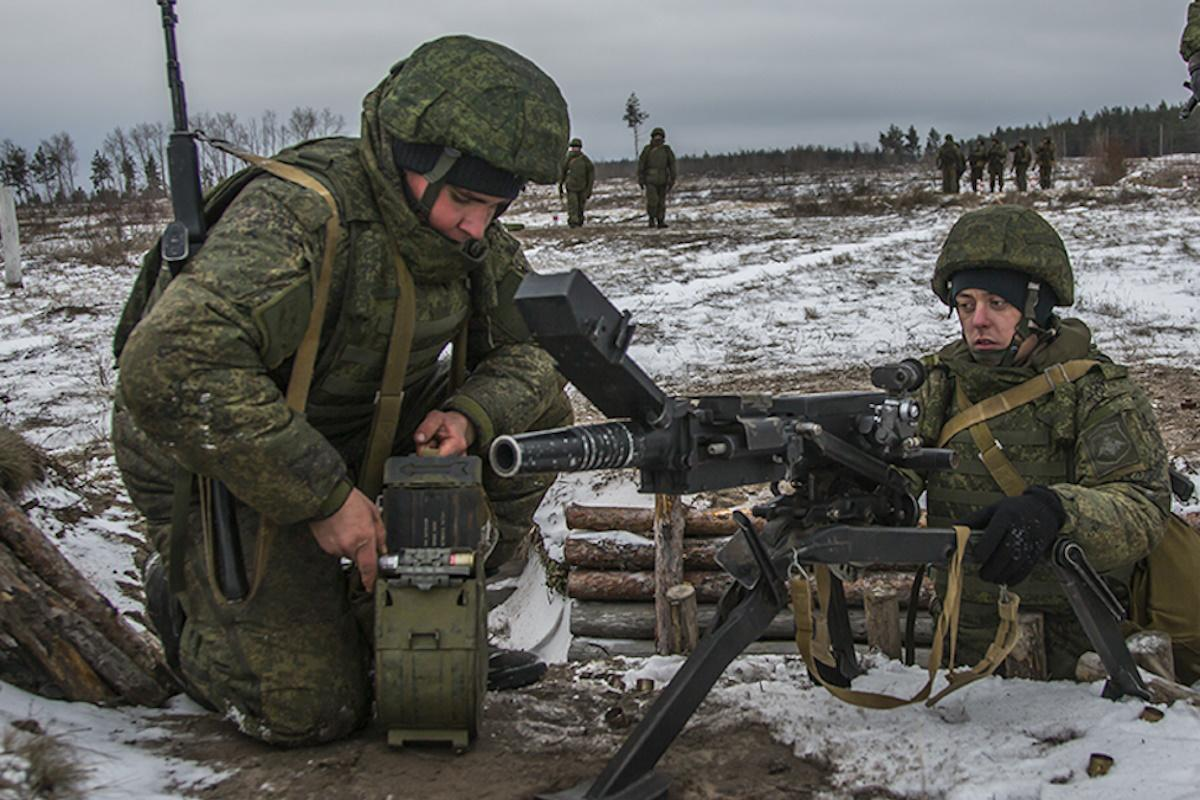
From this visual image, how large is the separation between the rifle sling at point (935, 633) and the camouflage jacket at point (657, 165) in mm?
16822

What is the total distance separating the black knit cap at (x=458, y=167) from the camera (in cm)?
324

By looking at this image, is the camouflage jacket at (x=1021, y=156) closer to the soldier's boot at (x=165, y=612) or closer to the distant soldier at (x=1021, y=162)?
the distant soldier at (x=1021, y=162)

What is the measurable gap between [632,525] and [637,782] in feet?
11.5

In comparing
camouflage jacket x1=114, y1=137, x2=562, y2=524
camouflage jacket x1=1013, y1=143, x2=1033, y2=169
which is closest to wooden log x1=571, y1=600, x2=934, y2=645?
camouflage jacket x1=114, y1=137, x2=562, y2=524

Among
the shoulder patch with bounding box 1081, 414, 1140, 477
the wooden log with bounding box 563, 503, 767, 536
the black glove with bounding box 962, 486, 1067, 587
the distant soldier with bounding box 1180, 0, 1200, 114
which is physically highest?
the distant soldier with bounding box 1180, 0, 1200, 114

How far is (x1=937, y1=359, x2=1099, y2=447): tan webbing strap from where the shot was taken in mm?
3658

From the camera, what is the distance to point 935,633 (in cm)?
320

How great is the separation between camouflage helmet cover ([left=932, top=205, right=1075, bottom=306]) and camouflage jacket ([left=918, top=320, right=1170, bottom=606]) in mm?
198

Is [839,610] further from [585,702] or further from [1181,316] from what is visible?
[1181,316]

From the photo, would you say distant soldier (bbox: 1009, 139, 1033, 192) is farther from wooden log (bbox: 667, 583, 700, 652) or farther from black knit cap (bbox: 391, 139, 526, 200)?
black knit cap (bbox: 391, 139, 526, 200)

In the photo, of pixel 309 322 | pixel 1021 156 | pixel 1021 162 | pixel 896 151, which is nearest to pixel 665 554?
pixel 309 322

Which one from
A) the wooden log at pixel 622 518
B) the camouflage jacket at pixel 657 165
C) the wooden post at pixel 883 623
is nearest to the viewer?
the wooden post at pixel 883 623

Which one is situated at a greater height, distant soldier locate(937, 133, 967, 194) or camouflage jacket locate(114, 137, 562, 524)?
distant soldier locate(937, 133, 967, 194)

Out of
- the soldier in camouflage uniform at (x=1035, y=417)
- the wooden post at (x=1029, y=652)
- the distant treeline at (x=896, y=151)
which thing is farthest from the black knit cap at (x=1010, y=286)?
the distant treeline at (x=896, y=151)
